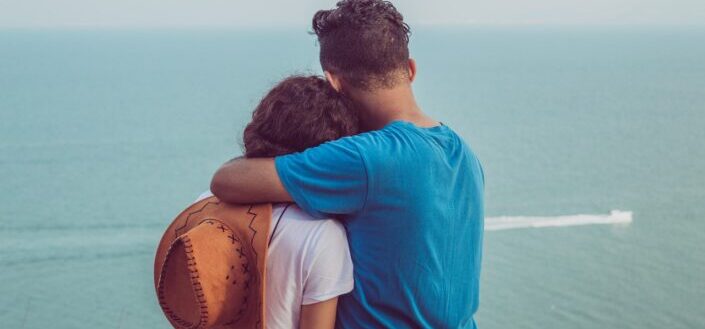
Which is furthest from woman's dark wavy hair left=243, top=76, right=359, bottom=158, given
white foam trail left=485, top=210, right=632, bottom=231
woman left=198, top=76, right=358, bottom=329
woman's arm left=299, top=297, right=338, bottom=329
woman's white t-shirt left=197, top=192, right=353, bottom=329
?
white foam trail left=485, top=210, right=632, bottom=231

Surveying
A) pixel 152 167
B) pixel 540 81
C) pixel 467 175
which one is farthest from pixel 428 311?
pixel 540 81

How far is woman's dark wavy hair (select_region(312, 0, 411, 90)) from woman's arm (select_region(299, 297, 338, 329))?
0.39 metres

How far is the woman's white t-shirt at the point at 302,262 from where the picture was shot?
1.52 metres

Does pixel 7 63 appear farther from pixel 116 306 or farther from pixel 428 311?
pixel 428 311

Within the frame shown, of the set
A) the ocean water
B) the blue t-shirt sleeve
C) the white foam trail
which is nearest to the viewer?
the blue t-shirt sleeve

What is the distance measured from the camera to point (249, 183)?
1.57 metres

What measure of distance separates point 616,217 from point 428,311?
2768cm

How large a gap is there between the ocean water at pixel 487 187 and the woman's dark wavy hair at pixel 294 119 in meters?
0.09

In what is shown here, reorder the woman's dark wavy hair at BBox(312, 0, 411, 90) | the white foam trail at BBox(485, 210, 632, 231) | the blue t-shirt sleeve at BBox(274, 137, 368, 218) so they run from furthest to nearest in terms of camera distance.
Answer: the white foam trail at BBox(485, 210, 632, 231), the woman's dark wavy hair at BBox(312, 0, 411, 90), the blue t-shirt sleeve at BBox(274, 137, 368, 218)

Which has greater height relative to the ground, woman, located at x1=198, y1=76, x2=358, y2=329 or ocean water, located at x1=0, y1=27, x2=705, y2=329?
woman, located at x1=198, y1=76, x2=358, y2=329

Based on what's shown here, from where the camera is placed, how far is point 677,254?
2673cm

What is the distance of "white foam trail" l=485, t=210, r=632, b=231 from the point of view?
26.1m

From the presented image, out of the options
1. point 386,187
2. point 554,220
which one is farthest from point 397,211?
point 554,220

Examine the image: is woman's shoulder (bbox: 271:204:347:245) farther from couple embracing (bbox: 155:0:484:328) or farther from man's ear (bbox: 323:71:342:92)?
man's ear (bbox: 323:71:342:92)
